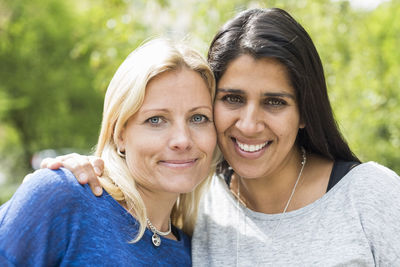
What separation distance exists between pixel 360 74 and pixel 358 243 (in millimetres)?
4893

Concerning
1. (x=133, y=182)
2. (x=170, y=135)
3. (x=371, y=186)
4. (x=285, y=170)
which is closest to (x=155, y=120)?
(x=170, y=135)

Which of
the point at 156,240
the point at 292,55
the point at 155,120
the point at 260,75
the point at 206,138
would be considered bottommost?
the point at 156,240

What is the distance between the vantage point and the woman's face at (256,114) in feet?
8.65

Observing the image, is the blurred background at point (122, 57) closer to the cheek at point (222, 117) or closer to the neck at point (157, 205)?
the cheek at point (222, 117)

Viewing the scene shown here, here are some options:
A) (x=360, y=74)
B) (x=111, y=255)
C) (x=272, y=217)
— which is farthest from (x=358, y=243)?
(x=360, y=74)

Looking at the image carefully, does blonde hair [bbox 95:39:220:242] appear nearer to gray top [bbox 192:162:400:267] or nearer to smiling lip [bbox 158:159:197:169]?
smiling lip [bbox 158:159:197:169]

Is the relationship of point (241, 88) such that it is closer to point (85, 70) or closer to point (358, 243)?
point (358, 243)

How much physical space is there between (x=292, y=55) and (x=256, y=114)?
37 centimetres

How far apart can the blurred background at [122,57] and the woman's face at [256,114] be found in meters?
0.63

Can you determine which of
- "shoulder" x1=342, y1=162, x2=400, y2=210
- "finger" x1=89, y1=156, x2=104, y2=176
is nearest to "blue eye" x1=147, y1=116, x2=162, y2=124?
"finger" x1=89, y1=156, x2=104, y2=176

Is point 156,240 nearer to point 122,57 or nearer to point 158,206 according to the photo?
point 158,206

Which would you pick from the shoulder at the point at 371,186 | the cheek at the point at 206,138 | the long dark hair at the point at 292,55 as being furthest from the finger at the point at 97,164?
the shoulder at the point at 371,186

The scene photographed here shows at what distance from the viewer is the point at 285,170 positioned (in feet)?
9.84

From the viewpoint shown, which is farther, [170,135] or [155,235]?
[155,235]
